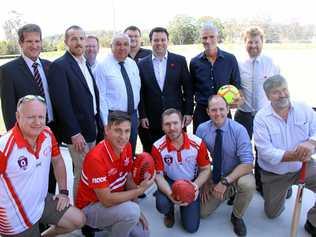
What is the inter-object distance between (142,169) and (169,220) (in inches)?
32.7

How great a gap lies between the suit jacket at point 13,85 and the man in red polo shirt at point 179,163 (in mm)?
1285

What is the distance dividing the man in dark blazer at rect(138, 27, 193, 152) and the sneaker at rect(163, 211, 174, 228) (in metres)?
1.10

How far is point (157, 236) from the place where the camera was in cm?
355

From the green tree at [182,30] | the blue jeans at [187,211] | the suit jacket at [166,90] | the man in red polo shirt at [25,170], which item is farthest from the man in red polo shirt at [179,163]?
the green tree at [182,30]

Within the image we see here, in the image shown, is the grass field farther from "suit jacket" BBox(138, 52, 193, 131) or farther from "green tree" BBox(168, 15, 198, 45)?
"green tree" BBox(168, 15, 198, 45)

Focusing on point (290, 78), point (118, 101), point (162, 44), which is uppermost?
point (162, 44)

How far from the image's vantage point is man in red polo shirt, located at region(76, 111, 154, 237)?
3043 millimetres

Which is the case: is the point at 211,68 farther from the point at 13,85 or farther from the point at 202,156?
the point at 13,85

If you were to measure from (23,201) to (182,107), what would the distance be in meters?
2.29

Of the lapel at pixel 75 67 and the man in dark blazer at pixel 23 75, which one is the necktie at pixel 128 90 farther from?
the man in dark blazer at pixel 23 75

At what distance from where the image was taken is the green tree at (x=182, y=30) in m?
30.1

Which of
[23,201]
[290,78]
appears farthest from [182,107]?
[290,78]

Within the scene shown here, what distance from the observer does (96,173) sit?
3.01 m

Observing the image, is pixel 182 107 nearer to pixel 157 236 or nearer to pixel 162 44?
pixel 162 44
